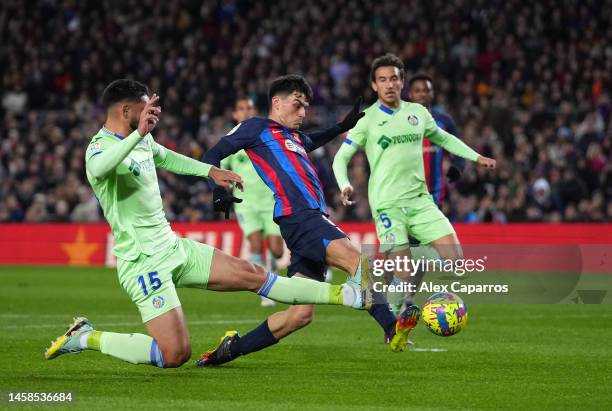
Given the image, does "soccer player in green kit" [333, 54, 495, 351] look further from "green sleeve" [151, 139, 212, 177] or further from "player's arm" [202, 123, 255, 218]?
"green sleeve" [151, 139, 212, 177]

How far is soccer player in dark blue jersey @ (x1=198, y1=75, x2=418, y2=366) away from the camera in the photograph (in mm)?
8523

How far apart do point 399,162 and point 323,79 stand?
1444 cm

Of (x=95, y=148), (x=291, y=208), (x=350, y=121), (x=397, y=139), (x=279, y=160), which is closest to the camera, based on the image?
(x=95, y=148)

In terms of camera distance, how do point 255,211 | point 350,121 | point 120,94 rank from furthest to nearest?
point 255,211, point 350,121, point 120,94

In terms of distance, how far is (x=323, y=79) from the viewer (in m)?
25.4

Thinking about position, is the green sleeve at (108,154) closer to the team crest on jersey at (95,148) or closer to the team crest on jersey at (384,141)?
the team crest on jersey at (95,148)

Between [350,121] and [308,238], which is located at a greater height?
[350,121]

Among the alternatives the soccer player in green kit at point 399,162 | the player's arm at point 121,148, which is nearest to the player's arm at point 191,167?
the player's arm at point 121,148

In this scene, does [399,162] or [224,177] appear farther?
[399,162]

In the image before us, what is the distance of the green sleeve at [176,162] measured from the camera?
8.31m

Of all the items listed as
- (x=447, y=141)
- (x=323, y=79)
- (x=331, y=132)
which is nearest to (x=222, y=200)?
(x=331, y=132)

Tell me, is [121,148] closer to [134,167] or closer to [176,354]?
[134,167]

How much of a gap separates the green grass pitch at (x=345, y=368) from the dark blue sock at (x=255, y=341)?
144mm

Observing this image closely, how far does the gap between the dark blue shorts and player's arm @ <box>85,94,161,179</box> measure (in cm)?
156
